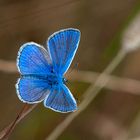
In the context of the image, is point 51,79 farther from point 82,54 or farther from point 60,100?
point 82,54

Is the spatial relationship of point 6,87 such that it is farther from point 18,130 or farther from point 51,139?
point 51,139

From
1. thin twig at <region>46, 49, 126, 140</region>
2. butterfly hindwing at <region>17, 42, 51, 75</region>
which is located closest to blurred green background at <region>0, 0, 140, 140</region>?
thin twig at <region>46, 49, 126, 140</region>

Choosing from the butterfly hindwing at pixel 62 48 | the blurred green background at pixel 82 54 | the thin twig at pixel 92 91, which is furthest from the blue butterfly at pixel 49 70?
the blurred green background at pixel 82 54

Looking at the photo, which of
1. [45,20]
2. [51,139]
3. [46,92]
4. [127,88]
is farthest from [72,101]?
[45,20]

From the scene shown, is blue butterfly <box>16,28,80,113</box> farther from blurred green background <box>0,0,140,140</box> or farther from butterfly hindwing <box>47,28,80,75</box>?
blurred green background <box>0,0,140,140</box>

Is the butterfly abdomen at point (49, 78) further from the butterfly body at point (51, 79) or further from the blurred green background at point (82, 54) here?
the blurred green background at point (82, 54)

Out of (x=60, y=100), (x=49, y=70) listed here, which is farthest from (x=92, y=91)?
(x=60, y=100)
